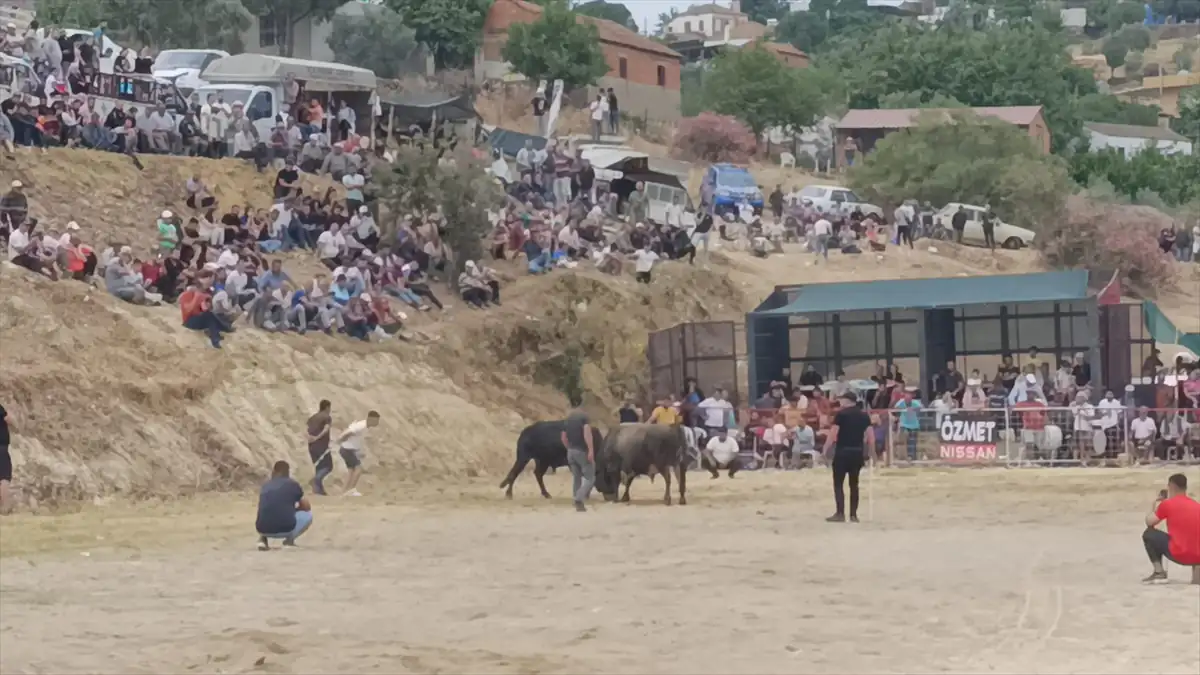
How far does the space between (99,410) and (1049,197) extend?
38.1 meters

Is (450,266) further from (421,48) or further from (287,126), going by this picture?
(421,48)

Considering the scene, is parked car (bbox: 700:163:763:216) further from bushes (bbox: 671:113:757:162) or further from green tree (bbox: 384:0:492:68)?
green tree (bbox: 384:0:492:68)

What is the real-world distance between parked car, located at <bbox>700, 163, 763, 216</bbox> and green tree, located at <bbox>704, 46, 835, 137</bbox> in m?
24.5

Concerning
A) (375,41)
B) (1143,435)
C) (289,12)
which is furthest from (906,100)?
(1143,435)

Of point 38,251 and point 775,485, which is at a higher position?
point 38,251

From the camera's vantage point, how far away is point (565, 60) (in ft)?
248

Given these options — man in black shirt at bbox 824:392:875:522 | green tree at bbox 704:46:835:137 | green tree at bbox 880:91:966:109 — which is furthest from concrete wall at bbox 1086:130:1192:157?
man in black shirt at bbox 824:392:875:522

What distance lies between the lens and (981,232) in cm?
5644

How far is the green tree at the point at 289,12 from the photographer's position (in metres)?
73.5

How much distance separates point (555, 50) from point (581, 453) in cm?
5290

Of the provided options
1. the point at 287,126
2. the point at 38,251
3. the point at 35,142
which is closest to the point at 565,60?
the point at 287,126

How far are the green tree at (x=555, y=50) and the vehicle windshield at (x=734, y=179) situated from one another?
69.1ft

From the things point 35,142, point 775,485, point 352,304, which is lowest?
point 775,485

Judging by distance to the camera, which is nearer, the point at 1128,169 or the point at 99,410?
the point at 99,410
